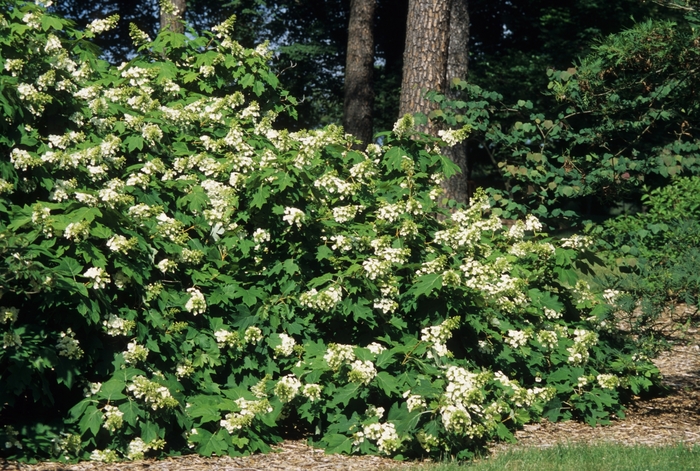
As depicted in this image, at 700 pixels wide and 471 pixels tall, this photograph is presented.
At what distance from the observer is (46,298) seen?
5.06m

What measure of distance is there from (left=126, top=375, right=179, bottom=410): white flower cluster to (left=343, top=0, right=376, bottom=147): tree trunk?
11711 millimetres

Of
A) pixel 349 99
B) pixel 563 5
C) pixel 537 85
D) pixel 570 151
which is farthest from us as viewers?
pixel 563 5

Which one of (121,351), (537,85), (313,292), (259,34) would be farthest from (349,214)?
(259,34)

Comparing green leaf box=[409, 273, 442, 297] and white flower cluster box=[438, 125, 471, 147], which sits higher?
white flower cluster box=[438, 125, 471, 147]

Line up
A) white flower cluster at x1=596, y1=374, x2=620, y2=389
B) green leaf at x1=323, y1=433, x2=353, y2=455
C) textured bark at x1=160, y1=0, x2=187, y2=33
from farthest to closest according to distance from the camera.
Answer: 1. textured bark at x1=160, y1=0, x2=187, y2=33
2. white flower cluster at x1=596, y1=374, x2=620, y2=389
3. green leaf at x1=323, y1=433, x2=353, y2=455

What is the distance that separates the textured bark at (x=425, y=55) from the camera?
9148 mm

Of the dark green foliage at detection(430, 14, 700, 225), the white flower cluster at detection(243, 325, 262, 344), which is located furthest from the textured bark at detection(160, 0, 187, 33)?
the white flower cluster at detection(243, 325, 262, 344)

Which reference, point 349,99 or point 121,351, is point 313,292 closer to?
point 121,351

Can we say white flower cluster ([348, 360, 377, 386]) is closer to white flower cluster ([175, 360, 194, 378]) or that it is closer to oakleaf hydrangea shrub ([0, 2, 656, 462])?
oakleaf hydrangea shrub ([0, 2, 656, 462])

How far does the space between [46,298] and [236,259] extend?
1698 mm

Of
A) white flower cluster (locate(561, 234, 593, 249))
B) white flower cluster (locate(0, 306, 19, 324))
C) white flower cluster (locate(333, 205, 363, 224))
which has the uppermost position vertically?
white flower cluster (locate(333, 205, 363, 224))

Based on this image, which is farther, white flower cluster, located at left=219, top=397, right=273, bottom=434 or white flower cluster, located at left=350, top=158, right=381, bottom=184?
white flower cluster, located at left=350, top=158, right=381, bottom=184

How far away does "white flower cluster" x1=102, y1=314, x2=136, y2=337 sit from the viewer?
18.0ft

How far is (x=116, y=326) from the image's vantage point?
550 centimetres
